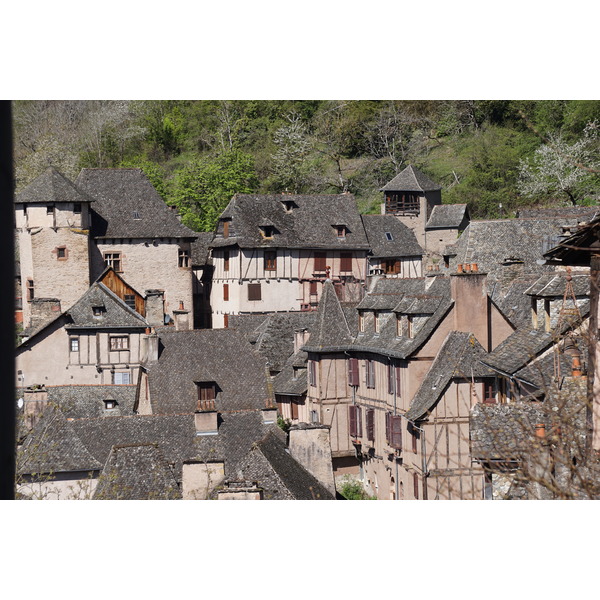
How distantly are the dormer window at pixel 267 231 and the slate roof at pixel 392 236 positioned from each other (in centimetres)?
492

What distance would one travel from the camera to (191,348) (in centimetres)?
3309

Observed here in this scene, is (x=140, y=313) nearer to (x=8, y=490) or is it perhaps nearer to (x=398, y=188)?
(x=398, y=188)

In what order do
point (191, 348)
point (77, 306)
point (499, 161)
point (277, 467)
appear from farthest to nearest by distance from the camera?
point (499, 161), point (77, 306), point (191, 348), point (277, 467)

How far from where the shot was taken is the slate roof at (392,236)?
1934 inches

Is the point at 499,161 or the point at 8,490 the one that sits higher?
the point at 499,161

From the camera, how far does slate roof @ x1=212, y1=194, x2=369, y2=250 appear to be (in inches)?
→ 1854

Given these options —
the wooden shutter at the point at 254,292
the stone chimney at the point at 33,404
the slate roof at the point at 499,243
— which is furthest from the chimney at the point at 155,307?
the slate roof at the point at 499,243

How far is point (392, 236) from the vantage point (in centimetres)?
5028

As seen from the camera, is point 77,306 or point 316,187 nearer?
point 77,306

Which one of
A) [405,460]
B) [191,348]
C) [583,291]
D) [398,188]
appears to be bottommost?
[405,460]

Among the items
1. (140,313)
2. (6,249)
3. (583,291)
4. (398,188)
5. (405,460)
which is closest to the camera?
(6,249)

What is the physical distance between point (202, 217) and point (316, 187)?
9192mm

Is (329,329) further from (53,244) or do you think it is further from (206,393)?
(53,244)

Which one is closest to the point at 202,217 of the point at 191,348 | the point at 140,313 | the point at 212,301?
the point at 212,301
